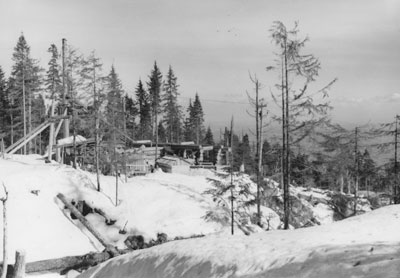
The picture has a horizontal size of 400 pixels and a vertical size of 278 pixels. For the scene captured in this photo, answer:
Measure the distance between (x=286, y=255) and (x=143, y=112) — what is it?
65.6 m

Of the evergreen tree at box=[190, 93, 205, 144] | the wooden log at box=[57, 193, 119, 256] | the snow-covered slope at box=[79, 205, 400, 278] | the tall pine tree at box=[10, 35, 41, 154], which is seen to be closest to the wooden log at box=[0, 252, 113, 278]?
the wooden log at box=[57, 193, 119, 256]

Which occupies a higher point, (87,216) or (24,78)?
(24,78)

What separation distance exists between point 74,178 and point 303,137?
16.6 meters

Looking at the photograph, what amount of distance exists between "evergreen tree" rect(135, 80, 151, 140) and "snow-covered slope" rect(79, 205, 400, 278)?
59171mm

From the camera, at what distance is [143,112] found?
7181 cm

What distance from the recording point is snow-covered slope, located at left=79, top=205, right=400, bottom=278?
6.70m

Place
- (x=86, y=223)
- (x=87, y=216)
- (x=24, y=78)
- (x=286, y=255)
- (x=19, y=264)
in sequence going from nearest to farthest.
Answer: (x=286, y=255) → (x=19, y=264) → (x=86, y=223) → (x=87, y=216) → (x=24, y=78)

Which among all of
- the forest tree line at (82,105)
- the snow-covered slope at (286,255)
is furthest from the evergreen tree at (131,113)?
the snow-covered slope at (286,255)

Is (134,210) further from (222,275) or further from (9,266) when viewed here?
(222,275)

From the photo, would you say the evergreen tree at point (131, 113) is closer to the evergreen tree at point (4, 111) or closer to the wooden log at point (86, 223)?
the evergreen tree at point (4, 111)

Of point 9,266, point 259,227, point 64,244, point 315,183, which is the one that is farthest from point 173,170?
point 315,183

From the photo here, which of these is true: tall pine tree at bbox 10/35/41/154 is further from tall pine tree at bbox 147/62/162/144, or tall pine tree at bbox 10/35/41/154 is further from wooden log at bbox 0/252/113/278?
wooden log at bbox 0/252/113/278

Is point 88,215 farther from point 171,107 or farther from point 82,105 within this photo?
point 171,107

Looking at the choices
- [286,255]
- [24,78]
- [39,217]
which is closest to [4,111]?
[24,78]
